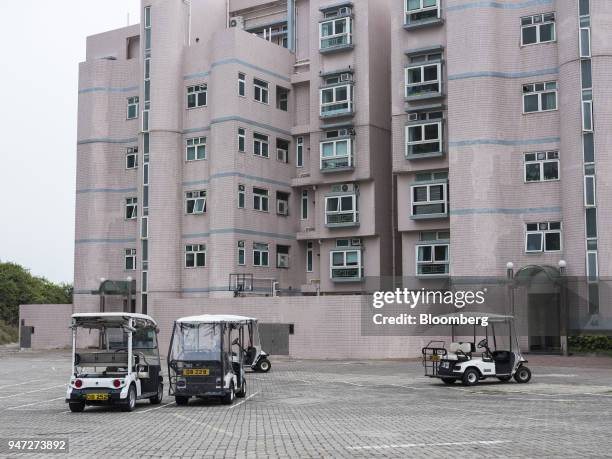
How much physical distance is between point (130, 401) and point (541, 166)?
96.7ft

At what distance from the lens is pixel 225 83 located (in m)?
51.6

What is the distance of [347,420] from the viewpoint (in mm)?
19031

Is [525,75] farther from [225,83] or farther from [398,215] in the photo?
[225,83]

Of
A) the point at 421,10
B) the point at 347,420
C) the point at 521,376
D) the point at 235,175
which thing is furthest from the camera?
the point at 235,175

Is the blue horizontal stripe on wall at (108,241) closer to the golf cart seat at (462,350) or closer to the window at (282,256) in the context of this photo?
the window at (282,256)

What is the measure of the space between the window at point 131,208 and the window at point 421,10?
2028cm

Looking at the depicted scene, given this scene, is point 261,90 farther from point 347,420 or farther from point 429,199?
point 347,420

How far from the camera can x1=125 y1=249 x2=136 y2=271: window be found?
57219 mm

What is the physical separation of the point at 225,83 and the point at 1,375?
21.7 metres

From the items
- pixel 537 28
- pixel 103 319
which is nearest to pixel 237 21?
pixel 537 28

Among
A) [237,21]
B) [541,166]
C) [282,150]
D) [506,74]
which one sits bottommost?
[541,166]

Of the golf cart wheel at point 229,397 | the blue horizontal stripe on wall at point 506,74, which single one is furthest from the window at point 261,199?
the golf cart wheel at point 229,397

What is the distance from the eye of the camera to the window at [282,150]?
5525 centimetres

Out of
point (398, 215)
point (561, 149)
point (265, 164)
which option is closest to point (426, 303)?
point (398, 215)
